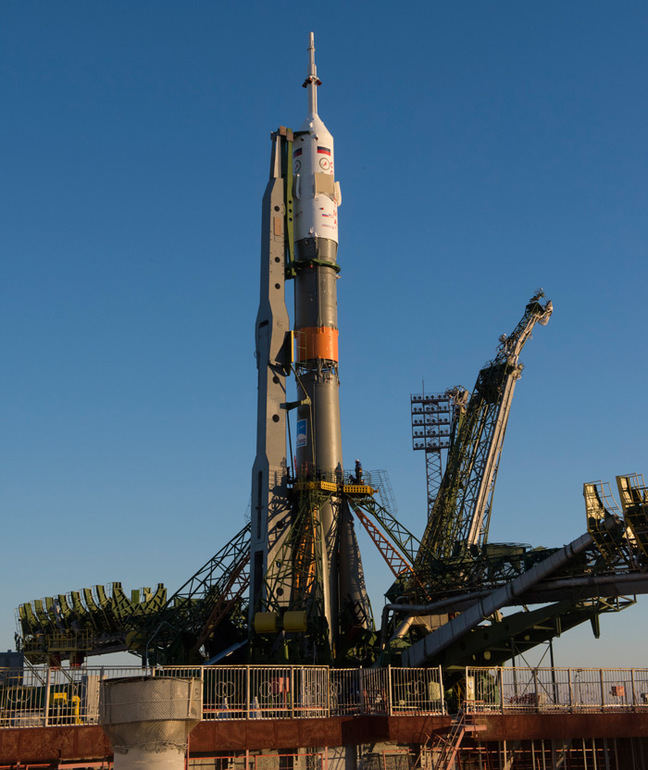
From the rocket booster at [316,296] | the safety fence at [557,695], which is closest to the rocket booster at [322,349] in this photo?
the rocket booster at [316,296]

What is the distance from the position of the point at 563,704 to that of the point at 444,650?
1601cm

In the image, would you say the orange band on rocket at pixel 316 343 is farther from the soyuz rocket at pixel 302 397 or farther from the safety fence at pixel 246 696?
the safety fence at pixel 246 696

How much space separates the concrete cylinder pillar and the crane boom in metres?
57.0

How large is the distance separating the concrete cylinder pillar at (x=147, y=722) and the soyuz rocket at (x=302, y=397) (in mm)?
36894

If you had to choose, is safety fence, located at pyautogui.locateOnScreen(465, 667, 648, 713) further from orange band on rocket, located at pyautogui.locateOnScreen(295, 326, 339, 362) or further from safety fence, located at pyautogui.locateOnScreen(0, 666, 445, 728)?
orange band on rocket, located at pyautogui.locateOnScreen(295, 326, 339, 362)

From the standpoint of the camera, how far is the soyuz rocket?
61969mm

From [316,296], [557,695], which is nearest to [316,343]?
[316,296]

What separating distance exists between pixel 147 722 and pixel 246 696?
1242 centimetres

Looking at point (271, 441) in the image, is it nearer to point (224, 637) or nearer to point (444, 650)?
point (224, 637)

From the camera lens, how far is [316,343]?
225 ft

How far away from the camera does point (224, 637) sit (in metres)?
67.2

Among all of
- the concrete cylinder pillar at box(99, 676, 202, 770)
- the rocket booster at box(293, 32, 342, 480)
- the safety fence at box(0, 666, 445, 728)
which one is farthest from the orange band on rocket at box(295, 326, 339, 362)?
the concrete cylinder pillar at box(99, 676, 202, 770)

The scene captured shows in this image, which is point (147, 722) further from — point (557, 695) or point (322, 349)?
point (322, 349)

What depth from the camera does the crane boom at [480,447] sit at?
76000mm
